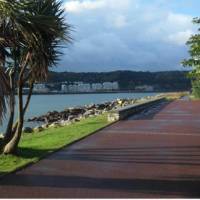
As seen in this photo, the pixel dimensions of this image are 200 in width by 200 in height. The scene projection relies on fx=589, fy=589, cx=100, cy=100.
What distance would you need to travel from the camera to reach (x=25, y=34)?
12.0 meters

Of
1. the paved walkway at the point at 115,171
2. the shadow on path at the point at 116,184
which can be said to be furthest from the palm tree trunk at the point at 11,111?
the shadow on path at the point at 116,184

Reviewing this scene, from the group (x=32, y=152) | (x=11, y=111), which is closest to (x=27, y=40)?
(x=11, y=111)

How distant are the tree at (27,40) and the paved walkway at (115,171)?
1.89 metres

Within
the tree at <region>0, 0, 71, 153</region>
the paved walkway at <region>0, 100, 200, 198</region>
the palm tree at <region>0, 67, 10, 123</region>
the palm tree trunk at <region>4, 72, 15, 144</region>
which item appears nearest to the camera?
the paved walkway at <region>0, 100, 200, 198</region>

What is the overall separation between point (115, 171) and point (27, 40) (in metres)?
3.42

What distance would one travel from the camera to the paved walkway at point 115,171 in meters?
9.35

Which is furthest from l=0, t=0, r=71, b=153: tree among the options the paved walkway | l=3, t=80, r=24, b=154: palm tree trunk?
the paved walkway

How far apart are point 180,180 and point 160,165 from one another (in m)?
1.94

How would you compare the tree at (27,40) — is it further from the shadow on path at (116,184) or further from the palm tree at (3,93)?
the shadow on path at (116,184)

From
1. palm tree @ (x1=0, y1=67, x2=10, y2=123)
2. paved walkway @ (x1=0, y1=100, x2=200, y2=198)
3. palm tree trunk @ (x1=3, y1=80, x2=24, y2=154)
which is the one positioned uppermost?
palm tree @ (x1=0, y1=67, x2=10, y2=123)

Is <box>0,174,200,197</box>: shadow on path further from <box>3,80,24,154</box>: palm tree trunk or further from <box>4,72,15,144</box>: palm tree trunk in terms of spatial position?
<box>3,80,24,154</box>: palm tree trunk

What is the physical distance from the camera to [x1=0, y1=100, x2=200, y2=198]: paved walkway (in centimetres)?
935

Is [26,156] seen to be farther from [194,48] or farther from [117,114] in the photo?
[117,114]

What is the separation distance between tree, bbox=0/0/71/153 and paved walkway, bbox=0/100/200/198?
6.20 feet
